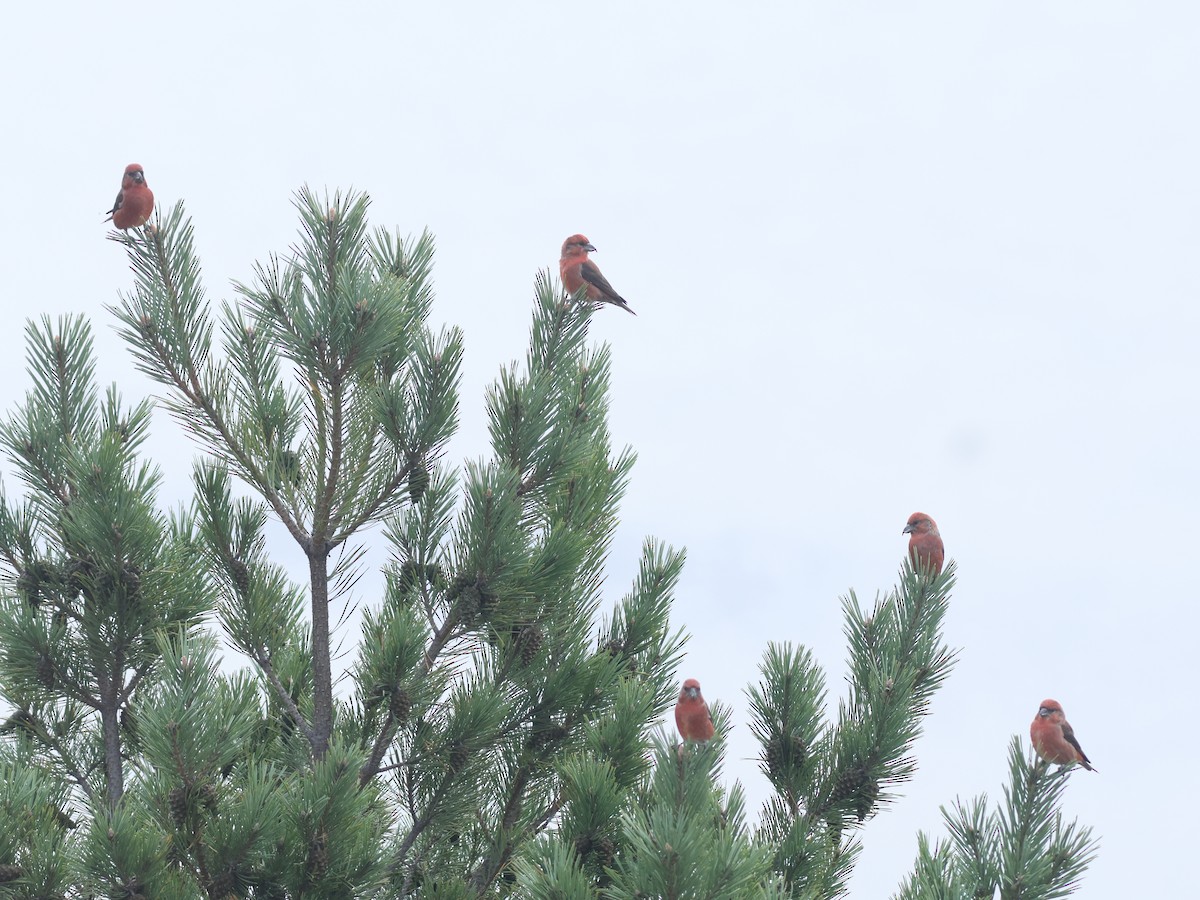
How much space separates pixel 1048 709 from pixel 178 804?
3.94 metres

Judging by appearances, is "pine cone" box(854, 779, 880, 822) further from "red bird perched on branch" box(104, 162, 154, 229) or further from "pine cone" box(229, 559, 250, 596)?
"red bird perched on branch" box(104, 162, 154, 229)

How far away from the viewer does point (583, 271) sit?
7.31 meters

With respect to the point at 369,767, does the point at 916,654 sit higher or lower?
higher

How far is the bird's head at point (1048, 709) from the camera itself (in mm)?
6137

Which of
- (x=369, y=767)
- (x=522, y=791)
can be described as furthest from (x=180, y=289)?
(x=522, y=791)

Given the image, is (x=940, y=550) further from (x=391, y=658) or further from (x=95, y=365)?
(x=95, y=365)

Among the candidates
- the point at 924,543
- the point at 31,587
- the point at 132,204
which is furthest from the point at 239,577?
the point at 924,543

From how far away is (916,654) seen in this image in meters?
5.40

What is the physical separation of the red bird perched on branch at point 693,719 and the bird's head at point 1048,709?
1.83 metres

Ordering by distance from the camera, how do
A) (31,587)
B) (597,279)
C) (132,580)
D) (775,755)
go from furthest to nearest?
(597,279)
(775,755)
(31,587)
(132,580)

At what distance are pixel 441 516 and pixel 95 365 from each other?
1693mm

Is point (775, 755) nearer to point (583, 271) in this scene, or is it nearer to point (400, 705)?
point (400, 705)

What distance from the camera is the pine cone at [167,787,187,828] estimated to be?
4.62m

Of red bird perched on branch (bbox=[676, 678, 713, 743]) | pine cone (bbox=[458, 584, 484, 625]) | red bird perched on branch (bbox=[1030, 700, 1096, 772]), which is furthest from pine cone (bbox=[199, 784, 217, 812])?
red bird perched on branch (bbox=[1030, 700, 1096, 772])
